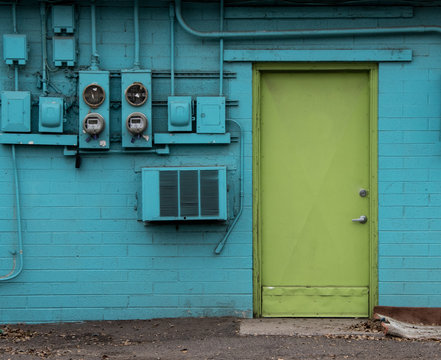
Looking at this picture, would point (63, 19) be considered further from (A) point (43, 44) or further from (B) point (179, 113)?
(B) point (179, 113)

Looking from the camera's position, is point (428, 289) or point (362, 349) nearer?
point (362, 349)

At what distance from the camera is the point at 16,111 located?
22.4ft

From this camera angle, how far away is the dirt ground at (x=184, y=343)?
594 centimetres

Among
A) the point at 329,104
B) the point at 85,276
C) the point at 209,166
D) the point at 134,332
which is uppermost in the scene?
the point at 329,104

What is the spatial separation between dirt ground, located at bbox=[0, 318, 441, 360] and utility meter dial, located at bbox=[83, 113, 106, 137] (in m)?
1.88

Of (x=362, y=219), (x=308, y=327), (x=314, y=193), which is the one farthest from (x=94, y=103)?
(x=308, y=327)

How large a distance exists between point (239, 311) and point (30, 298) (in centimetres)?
206

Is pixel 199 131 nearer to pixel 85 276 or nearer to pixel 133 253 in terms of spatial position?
pixel 133 253

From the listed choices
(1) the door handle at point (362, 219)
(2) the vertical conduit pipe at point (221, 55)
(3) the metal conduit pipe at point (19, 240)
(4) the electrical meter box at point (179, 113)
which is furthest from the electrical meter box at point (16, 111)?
(1) the door handle at point (362, 219)

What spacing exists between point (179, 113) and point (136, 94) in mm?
459

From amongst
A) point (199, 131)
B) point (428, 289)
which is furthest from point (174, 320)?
point (428, 289)

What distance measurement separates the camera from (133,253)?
700cm

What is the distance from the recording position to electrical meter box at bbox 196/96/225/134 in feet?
22.6

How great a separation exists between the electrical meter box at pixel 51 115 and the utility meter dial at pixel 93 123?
0.83 feet
